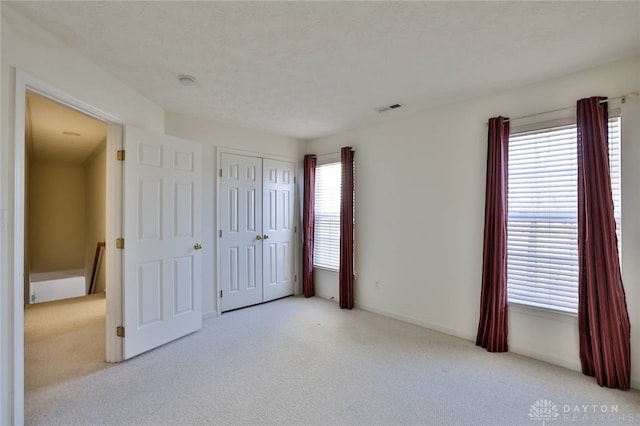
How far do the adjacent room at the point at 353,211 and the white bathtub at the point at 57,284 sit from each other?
278cm

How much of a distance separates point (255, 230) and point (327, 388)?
2512mm

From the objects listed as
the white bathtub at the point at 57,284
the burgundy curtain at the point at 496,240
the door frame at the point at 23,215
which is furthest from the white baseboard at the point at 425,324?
the white bathtub at the point at 57,284

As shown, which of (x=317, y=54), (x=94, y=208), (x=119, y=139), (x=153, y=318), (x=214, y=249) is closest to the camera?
(x=317, y=54)

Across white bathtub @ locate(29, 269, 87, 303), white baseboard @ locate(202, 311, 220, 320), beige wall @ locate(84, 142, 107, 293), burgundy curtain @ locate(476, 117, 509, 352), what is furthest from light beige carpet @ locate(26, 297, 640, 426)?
white bathtub @ locate(29, 269, 87, 303)

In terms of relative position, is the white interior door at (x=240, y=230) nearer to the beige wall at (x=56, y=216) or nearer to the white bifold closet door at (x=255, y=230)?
the white bifold closet door at (x=255, y=230)

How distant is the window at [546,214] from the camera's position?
249 centimetres

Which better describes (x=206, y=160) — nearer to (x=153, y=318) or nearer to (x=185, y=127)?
(x=185, y=127)

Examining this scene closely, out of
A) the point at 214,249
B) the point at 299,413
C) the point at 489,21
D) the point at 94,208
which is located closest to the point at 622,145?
the point at 489,21

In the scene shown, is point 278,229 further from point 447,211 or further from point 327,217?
point 447,211

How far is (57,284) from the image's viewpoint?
6.40 m

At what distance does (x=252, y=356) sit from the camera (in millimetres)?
2760

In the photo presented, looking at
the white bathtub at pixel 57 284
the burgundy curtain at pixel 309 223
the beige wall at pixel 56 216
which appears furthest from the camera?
the white bathtub at pixel 57 284

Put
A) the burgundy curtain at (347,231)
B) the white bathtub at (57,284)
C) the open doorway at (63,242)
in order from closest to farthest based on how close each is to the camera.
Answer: the open doorway at (63,242) → the burgundy curtain at (347,231) → the white bathtub at (57,284)

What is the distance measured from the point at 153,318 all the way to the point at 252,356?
106cm
